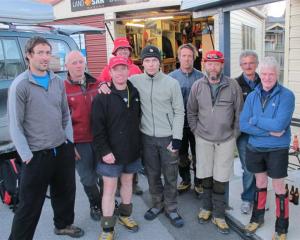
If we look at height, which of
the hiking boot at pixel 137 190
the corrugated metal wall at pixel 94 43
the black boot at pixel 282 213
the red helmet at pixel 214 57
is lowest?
the hiking boot at pixel 137 190

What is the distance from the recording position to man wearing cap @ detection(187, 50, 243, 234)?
10.00 feet

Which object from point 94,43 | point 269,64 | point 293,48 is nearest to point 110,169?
point 269,64

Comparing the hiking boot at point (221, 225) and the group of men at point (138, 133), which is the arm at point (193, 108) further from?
the hiking boot at point (221, 225)

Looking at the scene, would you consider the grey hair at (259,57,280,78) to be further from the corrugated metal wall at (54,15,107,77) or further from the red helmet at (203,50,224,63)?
the corrugated metal wall at (54,15,107,77)

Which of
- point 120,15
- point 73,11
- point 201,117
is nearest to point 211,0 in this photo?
point 201,117

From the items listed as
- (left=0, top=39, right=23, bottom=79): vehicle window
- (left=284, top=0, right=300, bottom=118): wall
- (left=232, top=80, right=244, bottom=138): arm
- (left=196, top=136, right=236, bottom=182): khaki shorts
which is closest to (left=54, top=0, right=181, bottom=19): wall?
(left=284, top=0, right=300, bottom=118): wall

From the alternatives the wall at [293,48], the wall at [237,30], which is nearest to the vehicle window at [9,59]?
the wall at [293,48]

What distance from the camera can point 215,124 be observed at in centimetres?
309

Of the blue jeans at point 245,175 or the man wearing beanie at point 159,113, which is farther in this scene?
the blue jeans at point 245,175

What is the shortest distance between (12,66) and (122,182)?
2.64 metres

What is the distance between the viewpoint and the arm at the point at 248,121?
275 cm

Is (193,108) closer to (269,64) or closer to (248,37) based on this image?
(269,64)

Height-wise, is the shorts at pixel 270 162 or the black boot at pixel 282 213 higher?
the shorts at pixel 270 162

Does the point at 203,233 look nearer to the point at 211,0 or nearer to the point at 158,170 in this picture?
the point at 158,170
